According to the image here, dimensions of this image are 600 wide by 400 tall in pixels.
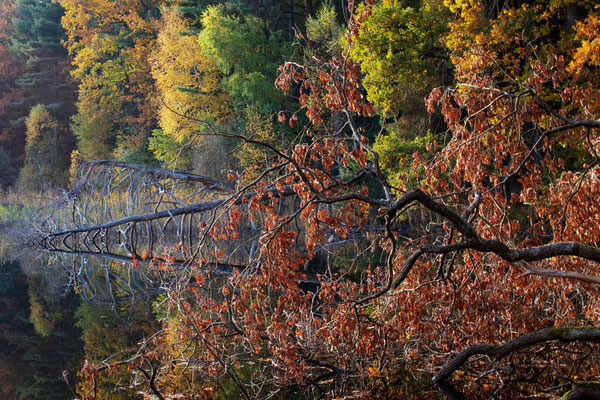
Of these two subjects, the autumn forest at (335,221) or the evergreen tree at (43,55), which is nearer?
the autumn forest at (335,221)

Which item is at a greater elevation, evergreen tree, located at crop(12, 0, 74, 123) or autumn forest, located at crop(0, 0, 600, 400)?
evergreen tree, located at crop(12, 0, 74, 123)

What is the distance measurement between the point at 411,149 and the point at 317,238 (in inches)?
365

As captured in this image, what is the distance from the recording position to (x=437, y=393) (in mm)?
5016

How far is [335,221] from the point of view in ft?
15.2

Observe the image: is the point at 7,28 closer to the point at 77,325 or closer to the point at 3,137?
the point at 3,137

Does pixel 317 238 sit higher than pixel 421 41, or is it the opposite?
Answer: pixel 421 41

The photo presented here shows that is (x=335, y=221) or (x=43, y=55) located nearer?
(x=335, y=221)

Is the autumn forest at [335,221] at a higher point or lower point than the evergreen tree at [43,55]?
lower

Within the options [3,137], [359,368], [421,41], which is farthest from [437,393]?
[3,137]

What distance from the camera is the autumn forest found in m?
4.79

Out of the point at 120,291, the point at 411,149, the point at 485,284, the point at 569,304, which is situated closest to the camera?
the point at 569,304

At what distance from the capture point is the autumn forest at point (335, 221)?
479 cm

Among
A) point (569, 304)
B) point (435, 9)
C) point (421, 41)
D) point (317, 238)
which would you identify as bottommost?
point (569, 304)

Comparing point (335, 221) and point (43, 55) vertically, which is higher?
point (43, 55)
